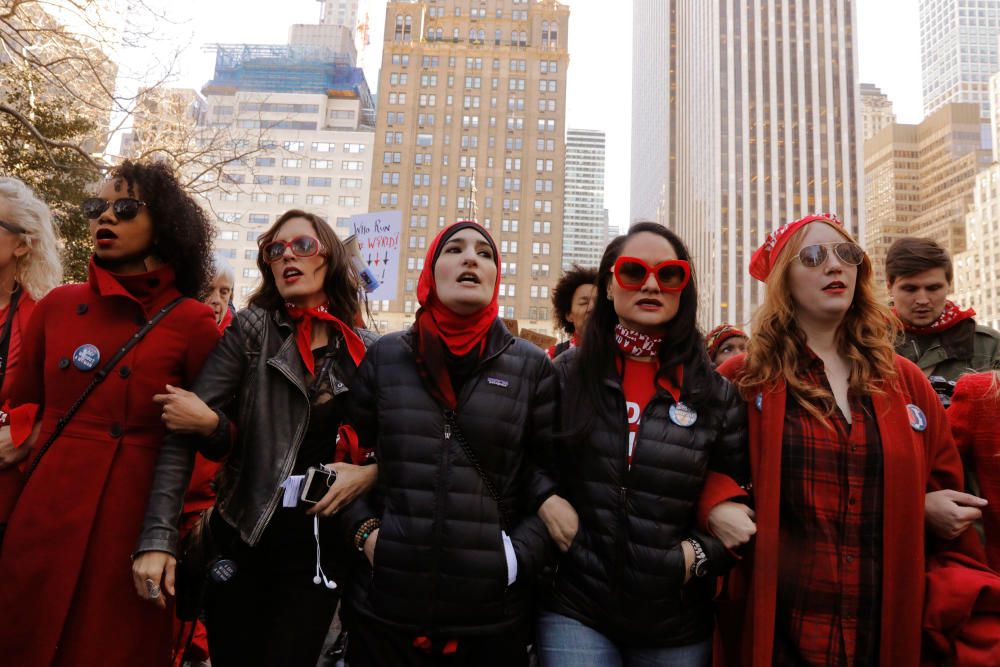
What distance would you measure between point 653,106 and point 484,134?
65265mm

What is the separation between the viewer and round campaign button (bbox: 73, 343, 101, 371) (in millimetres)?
2373

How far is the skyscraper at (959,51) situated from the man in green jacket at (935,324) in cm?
22222

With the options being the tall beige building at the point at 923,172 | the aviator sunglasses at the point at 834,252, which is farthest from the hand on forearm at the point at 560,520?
the tall beige building at the point at 923,172

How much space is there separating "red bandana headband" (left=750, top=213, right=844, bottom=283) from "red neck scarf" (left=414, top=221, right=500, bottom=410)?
126 centimetres

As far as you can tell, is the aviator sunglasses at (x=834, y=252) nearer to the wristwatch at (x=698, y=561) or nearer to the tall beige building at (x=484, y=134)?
the wristwatch at (x=698, y=561)

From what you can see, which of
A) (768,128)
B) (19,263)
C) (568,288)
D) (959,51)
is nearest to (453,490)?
(19,263)

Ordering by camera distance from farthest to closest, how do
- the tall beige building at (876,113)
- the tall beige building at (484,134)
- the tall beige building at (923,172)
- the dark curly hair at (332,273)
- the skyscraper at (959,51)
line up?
the skyscraper at (959,51) < the tall beige building at (876,113) < the tall beige building at (923,172) < the tall beige building at (484,134) < the dark curly hair at (332,273)

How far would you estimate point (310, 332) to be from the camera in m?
2.68

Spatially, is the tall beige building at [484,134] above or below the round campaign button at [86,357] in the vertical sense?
above

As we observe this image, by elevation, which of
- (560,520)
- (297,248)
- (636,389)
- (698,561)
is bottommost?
(698,561)

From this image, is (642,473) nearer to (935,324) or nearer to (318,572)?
(318,572)

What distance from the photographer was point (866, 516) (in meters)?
2.20

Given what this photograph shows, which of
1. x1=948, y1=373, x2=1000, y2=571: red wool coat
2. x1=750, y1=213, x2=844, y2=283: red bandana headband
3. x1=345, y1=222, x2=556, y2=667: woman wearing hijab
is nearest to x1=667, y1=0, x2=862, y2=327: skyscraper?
x1=750, y1=213, x2=844, y2=283: red bandana headband

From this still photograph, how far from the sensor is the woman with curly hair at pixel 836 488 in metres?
2.16
